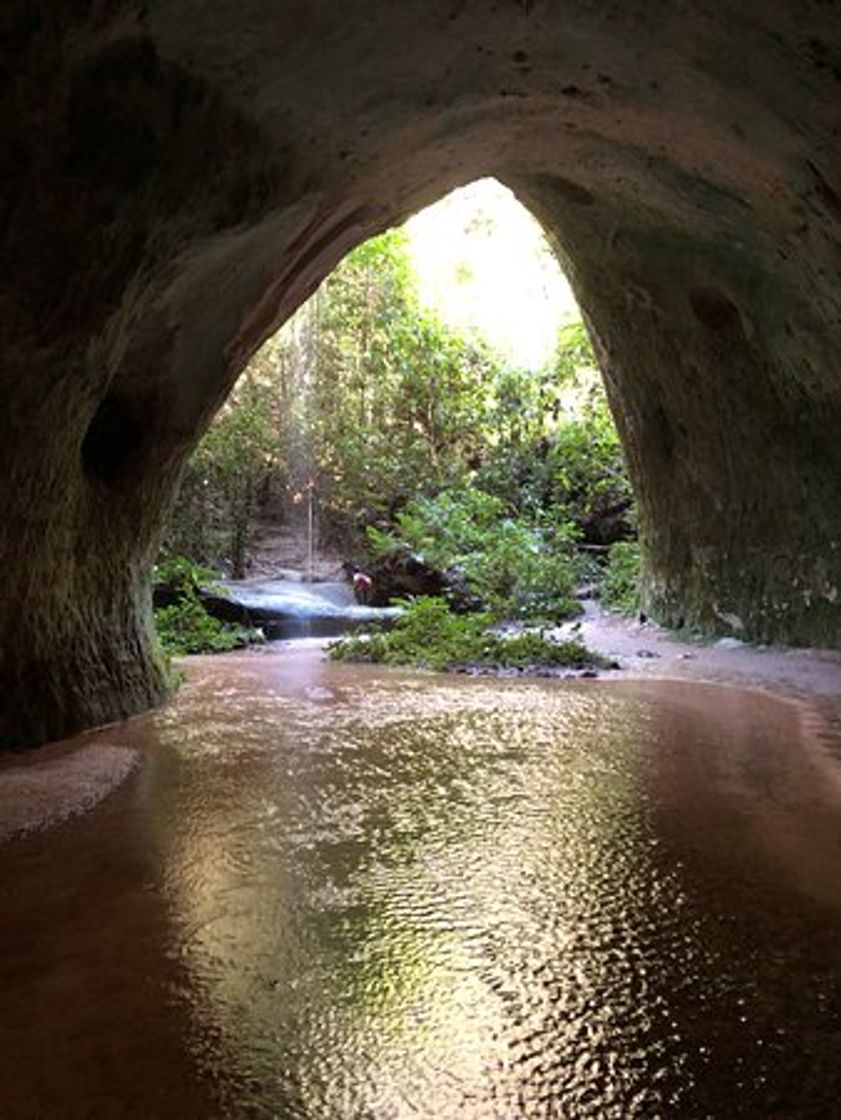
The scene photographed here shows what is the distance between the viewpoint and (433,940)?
245 cm

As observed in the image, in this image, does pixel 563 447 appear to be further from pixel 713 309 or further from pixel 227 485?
pixel 713 309

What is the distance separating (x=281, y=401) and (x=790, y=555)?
12390 mm

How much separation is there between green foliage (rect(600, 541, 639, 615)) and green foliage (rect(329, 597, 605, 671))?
343 cm

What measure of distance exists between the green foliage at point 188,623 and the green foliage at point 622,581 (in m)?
5.03

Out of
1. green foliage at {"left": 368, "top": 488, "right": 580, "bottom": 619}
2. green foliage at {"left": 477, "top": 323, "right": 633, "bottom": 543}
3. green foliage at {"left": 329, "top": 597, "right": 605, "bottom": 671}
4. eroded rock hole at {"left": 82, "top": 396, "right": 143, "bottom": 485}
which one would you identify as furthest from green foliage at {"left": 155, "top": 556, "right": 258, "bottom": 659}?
green foliage at {"left": 477, "top": 323, "right": 633, "bottom": 543}

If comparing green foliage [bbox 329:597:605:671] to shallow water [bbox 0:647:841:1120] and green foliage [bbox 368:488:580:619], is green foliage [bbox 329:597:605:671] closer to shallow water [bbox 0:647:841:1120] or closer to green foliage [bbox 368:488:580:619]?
green foliage [bbox 368:488:580:619]

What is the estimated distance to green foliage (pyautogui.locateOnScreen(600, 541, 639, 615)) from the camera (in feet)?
44.2

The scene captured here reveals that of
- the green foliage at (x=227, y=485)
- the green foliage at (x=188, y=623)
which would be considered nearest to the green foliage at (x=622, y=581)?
the green foliage at (x=188, y=623)

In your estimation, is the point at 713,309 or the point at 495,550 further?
the point at 495,550

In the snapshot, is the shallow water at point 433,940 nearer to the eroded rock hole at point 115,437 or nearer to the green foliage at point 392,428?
the eroded rock hole at point 115,437

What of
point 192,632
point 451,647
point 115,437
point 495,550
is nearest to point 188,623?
point 192,632

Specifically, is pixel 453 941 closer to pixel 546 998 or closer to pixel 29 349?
pixel 546 998

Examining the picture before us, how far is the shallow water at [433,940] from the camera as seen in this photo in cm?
180

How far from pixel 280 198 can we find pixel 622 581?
9833 millimetres
